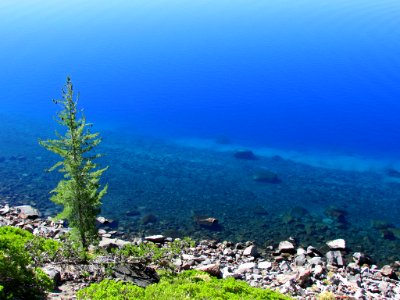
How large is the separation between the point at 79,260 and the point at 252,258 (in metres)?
14.8

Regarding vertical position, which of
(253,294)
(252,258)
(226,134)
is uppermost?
(226,134)

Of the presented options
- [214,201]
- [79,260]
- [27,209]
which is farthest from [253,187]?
[79,260]

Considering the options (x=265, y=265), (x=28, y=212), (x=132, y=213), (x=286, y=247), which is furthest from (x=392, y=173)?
(x=28, y=212)

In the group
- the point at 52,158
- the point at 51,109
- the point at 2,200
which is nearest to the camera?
the point at 2,200

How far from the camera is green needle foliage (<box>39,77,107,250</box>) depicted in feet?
90.6

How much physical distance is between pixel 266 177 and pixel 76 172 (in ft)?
92.1

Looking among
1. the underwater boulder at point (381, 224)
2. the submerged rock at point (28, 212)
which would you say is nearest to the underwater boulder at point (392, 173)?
the underwater boulder at point (381, 224)

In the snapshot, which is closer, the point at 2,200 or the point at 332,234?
the point at 332,234

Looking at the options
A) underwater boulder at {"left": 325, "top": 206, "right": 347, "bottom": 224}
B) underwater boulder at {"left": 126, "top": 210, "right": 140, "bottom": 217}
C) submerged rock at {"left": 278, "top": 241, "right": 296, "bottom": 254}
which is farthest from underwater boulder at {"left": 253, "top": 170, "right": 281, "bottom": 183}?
submerged rock at {"left": 278, "top": 241, "right": 296, "bottom": 254}

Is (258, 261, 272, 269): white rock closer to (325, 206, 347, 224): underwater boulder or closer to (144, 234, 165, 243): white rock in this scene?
(144, 234, 165, 243): white rock

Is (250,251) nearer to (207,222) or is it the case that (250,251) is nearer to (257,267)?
(257,267)

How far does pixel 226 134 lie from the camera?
222ft

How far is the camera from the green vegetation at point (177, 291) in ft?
64.7

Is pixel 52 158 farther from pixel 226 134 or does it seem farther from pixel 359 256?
pixel 359 256
